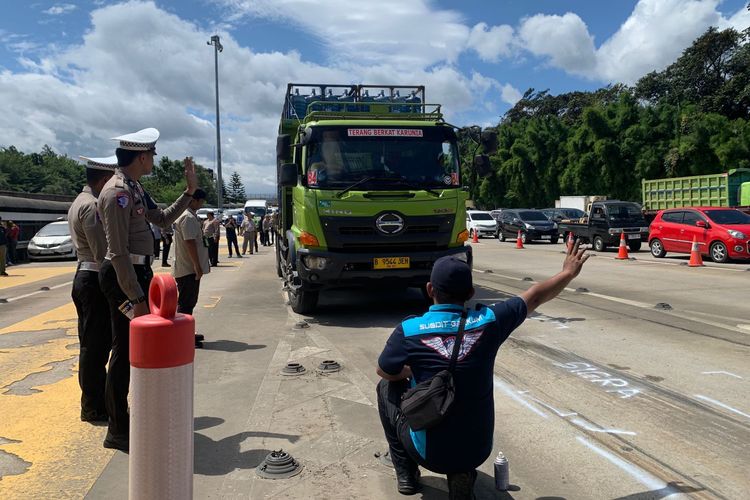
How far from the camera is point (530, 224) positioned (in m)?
29.1

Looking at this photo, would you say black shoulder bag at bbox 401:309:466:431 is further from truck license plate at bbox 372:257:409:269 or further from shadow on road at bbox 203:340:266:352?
truck license plate at bbox 372:257:409:269

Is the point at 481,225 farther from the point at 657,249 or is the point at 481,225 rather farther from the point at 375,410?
the point at 375,410

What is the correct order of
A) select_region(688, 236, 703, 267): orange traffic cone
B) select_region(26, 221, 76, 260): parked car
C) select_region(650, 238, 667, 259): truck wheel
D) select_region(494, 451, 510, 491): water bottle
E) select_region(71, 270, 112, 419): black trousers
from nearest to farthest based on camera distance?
select_region(494, 451, 510, 491): water bottle
select_region(71, 270, 112, 419): black trousers
select_region(688, 236, 703, 267): orange traffic cone
select_region(650, 238, 667, 259): truck wheel
select_region(26, 221, 76, 260): parked car

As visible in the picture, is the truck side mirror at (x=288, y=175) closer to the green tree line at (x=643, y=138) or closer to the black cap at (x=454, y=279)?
the black cap at (x=454, y=279)

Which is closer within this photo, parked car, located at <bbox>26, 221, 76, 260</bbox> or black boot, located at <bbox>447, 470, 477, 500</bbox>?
black boot, located at <bbox>447, 470, 477, 500</bbox>

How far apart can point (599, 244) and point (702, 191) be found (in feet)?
15.3

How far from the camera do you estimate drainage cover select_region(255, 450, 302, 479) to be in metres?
3.62

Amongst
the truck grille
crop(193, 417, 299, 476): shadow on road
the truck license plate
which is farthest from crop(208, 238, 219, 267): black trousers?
crop(193, 417, 299, 476): shadow on road

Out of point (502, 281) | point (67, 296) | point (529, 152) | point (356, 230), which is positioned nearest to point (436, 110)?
point (356, 230)

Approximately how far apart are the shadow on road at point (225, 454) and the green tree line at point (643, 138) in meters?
34.9

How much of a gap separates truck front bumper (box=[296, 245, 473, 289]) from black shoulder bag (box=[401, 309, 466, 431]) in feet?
17.6

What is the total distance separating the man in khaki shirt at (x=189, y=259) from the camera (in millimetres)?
7125

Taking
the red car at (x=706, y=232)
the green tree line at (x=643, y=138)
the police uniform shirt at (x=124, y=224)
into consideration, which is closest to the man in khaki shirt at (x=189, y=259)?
the police uniform shirt at (x=124, y=224)

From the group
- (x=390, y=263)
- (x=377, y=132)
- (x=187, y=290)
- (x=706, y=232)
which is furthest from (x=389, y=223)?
(x=706, y=232)
